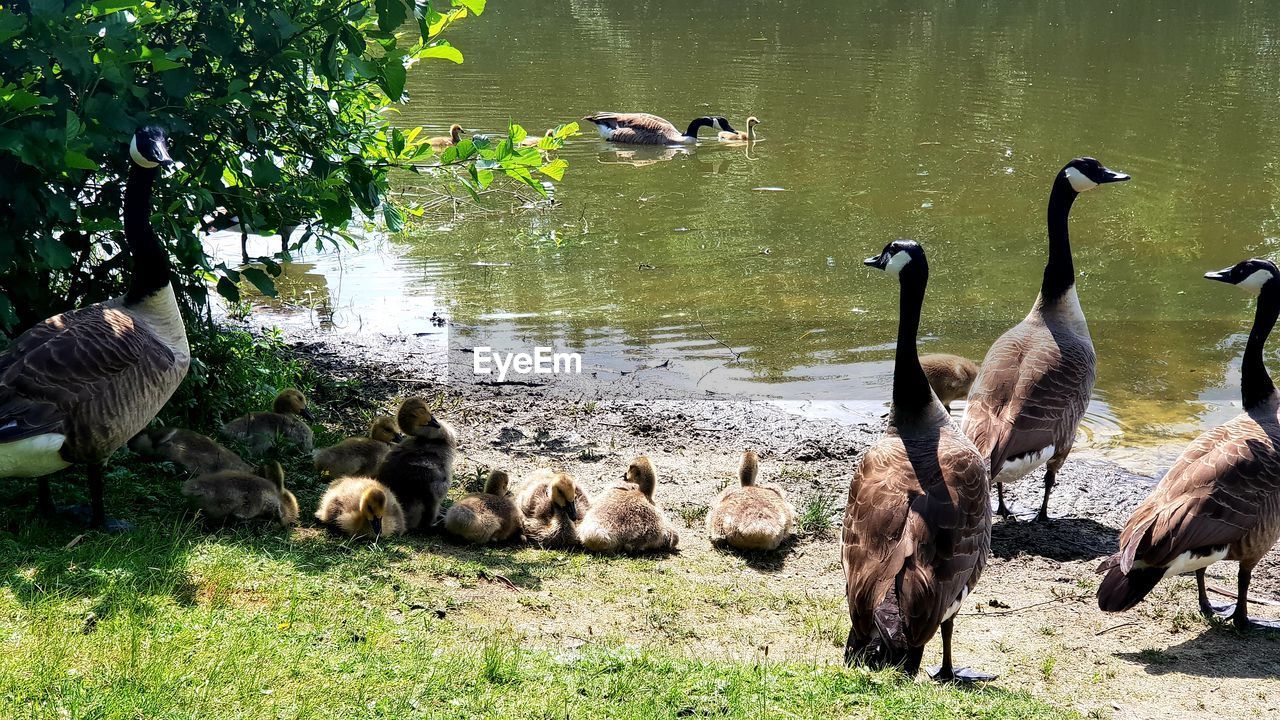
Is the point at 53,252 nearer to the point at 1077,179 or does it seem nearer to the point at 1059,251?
the point at 1059,251

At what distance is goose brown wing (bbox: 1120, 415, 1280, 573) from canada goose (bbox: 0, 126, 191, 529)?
5.84 meters

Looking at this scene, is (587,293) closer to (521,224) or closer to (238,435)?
(521,224)

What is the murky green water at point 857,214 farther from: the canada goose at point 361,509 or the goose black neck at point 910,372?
the canada goose at point 361,509

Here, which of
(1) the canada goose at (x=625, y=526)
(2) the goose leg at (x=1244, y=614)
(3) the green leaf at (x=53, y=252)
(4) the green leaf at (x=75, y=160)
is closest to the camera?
(4) the green leaf at (x=75, y=160)

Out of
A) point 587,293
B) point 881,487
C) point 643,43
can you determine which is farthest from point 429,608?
point 643,43

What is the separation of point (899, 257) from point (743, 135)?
52.1 ft

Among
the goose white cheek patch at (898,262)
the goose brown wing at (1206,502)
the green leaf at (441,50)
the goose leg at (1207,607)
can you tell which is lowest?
the goose leg at (1207,607)

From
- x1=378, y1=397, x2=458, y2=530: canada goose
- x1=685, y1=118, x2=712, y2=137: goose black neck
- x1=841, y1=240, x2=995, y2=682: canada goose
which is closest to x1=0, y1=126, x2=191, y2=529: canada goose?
x1=378, y1=397, x2=458, y2=530: canada goose

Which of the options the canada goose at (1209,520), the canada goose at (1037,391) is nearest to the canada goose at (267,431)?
the canada goose at (1037,391)

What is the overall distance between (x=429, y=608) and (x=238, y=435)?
3.14 metres

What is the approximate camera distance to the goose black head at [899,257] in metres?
6.91

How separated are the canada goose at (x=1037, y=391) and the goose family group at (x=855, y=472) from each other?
0.06ft

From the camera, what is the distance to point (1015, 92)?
84.7 feet
